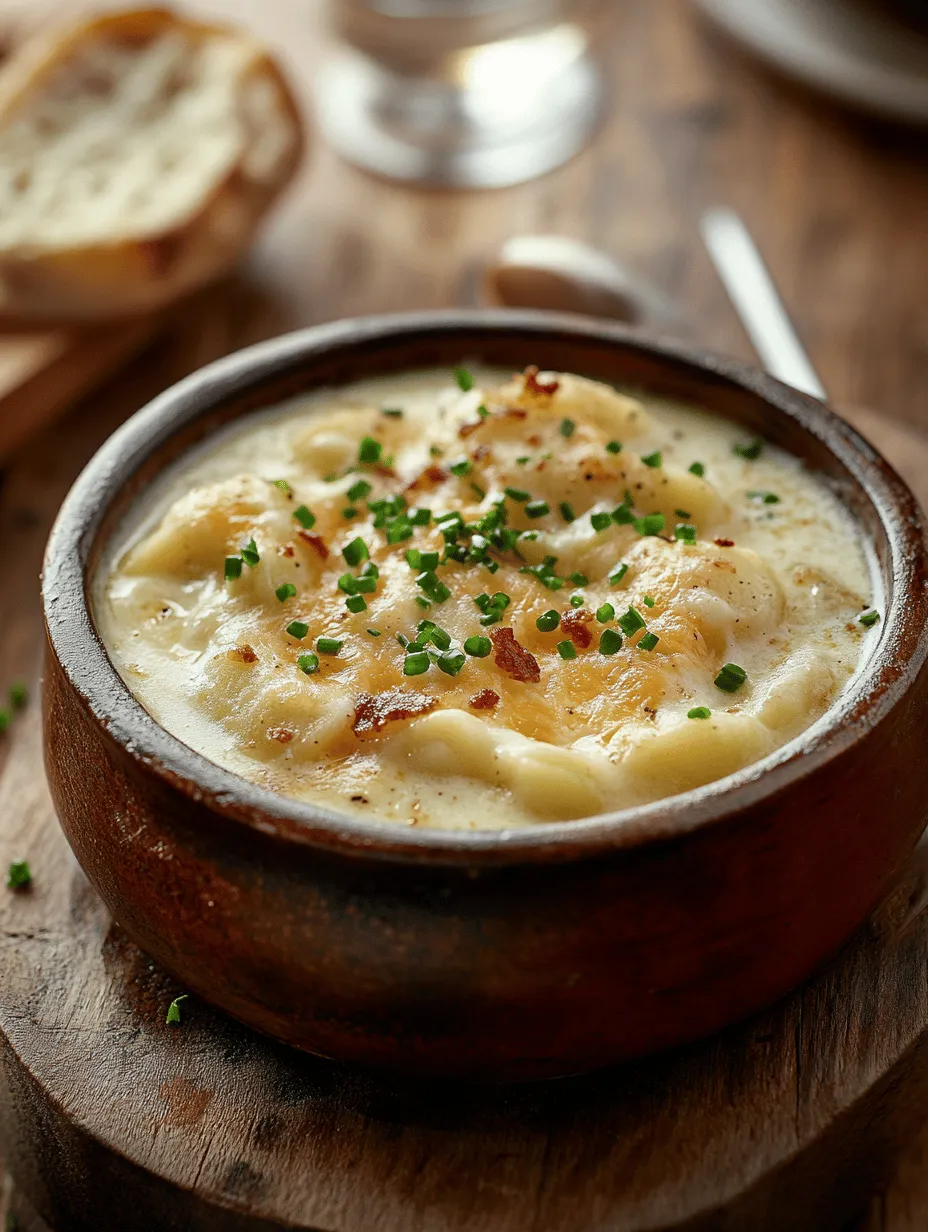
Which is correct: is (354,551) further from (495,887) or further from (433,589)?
(495,887)

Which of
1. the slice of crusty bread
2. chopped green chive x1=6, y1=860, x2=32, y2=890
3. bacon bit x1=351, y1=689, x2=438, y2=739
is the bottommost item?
chopped green chive x1=6, y1=860, x2=32, y2=890

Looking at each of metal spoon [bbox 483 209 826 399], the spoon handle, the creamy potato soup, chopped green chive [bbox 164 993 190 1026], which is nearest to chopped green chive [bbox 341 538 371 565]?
the creamy potato soup

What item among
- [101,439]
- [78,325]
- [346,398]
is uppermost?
[346,398]

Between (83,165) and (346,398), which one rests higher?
(346,398)

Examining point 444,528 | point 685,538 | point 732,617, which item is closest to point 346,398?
point 444,528

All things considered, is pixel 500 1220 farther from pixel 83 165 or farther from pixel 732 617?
pixel 83 165

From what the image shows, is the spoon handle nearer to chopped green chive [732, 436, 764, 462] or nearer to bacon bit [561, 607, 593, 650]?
chopped green chive [732, 436, 764, 462]
